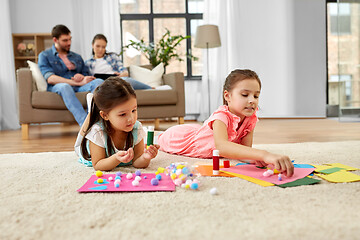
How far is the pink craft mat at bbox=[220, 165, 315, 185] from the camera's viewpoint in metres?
1.13

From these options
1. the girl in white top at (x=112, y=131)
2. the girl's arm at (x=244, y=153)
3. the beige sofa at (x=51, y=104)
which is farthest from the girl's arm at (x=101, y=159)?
the beige sofa at (x=51, y=104)

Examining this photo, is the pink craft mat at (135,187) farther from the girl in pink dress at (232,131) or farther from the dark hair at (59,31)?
the dark hair at (59,31)

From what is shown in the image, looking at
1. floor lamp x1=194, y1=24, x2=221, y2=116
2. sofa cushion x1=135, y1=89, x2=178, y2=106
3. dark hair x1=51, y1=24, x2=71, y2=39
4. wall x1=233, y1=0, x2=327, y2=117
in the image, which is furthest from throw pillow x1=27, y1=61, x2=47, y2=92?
wall x1=233, y1=0, x2=327, y2=117

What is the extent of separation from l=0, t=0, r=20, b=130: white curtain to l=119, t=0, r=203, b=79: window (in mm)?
1572

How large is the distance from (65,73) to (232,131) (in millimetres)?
2150

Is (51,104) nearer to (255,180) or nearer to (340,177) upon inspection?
(255,180)

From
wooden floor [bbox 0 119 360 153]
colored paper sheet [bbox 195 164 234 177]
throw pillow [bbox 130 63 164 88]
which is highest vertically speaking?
throw pillow [bbox 130 63 164 88]

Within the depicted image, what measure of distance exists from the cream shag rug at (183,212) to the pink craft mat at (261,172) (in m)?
0.08

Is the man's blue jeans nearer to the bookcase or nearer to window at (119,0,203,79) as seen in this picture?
the bookcase

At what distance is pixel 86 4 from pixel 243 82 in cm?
392

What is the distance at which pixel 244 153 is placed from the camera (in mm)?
1263

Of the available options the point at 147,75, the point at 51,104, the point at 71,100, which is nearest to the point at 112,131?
the point at 71,100

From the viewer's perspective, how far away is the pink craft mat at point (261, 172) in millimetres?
1135

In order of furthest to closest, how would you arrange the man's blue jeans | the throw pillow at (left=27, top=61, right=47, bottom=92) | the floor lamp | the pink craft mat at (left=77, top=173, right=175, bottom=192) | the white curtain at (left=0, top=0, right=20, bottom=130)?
the white curtain at (left=0, top=0, right=20, bottom=130), the floor lamp, the throw pillow at (left=27, top=61, right=47, bottom=92), the man's blue jeans, the pink craft mat at (left=77, top=173, right=175, bottom=192)
